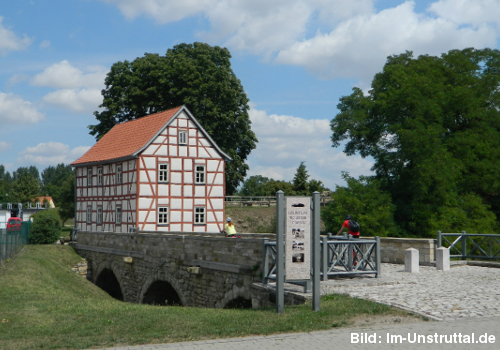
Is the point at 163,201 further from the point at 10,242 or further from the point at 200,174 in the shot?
the point at 10,242

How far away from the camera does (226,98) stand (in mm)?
44906

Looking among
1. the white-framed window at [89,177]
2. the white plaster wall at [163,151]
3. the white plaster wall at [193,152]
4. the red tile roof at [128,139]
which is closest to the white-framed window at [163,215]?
the white plaster wall at [163,151]

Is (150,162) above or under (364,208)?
above

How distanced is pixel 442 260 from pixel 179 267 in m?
9.25

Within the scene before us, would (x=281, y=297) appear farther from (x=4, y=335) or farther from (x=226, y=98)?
(x=226, y=98)

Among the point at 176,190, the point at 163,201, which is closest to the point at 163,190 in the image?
the point at 163,201

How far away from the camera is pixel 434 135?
33.2 metres

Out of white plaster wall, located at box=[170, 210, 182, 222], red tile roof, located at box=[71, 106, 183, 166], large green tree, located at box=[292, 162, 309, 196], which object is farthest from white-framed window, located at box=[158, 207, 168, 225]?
large green tree, located at box=[292, 162, 309, 196]

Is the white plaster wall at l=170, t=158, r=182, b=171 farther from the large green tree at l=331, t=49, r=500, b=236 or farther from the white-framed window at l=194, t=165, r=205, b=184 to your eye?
the large green tree at l=331, t=49, r=500, b=236

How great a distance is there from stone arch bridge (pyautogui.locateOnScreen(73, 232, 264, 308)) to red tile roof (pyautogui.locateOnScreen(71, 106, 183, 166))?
21.4 ft

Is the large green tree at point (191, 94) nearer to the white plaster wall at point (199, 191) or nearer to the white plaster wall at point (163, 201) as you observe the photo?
the white plaster wall at point (199, 191)

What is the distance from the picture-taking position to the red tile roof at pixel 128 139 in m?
35.2

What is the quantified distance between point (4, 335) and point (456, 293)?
8994 mm

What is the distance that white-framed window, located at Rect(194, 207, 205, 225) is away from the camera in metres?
36.0
